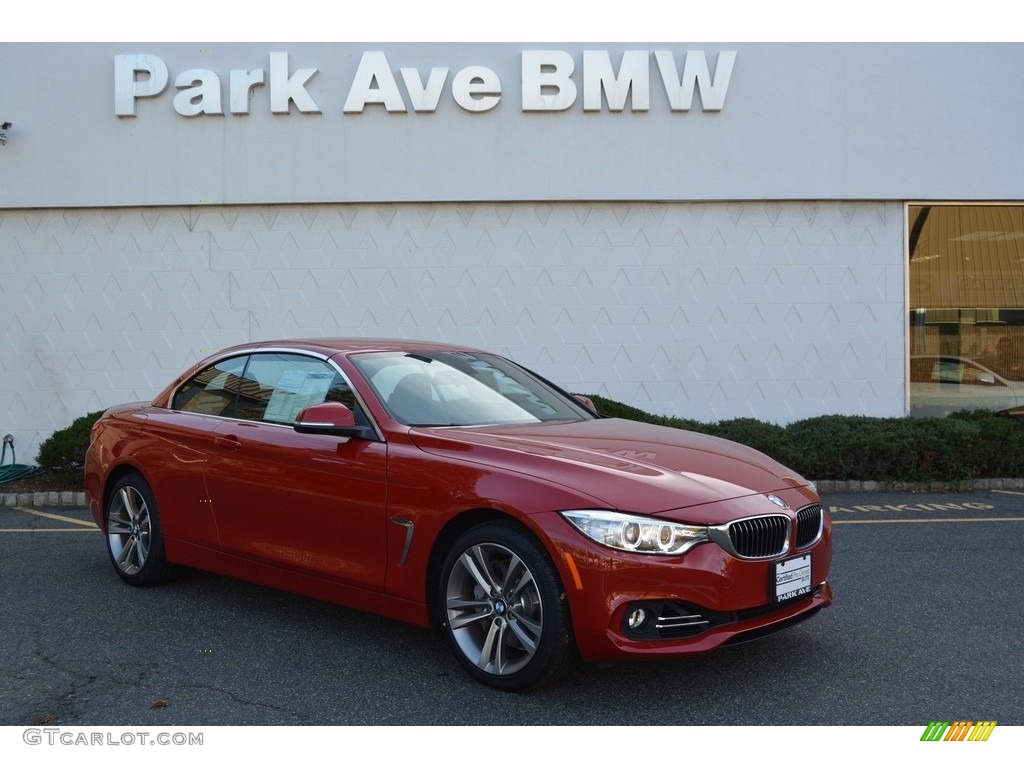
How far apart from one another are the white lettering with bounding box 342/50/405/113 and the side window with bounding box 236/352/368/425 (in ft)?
23.3

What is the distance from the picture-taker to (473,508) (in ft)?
14.1

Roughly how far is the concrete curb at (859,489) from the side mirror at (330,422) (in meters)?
6.52

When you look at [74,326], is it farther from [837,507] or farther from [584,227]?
[837,507]

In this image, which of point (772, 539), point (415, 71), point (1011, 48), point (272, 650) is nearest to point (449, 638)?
point (272, 650)

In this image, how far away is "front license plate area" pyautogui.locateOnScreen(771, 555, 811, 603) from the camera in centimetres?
420

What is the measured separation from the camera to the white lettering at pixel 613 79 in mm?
12203

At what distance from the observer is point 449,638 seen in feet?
14.5

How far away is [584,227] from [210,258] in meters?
4.70

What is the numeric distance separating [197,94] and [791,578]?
414 inches

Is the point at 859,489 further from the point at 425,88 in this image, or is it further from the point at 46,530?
the point at 46,530

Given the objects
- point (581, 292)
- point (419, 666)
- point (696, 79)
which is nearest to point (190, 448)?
point (419, 666)

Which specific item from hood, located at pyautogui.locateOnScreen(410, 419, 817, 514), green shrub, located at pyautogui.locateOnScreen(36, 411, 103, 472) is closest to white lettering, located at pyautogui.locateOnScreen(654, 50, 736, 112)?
green shrub, located at pyautogui.locateOnScreen(36, 411, 103, 472)

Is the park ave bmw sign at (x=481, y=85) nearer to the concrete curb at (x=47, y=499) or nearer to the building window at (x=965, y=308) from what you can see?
the building window at (x=965, y=308)

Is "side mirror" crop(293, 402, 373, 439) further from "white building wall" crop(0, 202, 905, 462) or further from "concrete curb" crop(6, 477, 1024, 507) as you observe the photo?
"white building wall" crop(0, 202, 905, 462)
